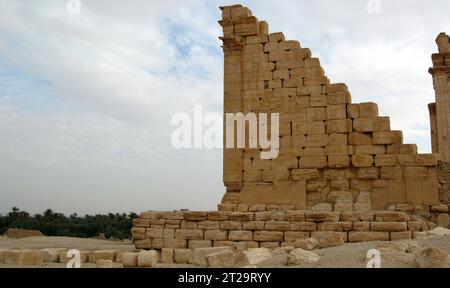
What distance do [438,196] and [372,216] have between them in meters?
2.90

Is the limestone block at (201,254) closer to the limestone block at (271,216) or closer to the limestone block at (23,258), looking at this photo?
the limestone block at (271,216)

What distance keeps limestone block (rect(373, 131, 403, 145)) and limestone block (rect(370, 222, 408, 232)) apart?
3.02 meters

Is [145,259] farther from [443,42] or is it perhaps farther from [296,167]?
[443,42]

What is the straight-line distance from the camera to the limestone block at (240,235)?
987cm

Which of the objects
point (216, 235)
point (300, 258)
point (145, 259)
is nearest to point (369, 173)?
point (216, 235)

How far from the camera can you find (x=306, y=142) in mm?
12133

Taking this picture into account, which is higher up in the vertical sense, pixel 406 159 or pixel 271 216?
pixel 406 159

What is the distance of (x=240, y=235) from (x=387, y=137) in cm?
425

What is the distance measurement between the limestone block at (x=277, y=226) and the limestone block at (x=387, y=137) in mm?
3417

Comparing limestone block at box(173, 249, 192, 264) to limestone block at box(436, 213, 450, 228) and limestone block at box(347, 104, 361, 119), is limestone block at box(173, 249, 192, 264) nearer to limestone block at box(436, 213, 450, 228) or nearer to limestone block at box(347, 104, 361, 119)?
limestone block at box(347, 104, 361, 119)

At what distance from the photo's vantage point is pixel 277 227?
9.66m

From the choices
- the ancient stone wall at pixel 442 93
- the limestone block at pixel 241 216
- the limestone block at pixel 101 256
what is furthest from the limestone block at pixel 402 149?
the ancient stone wall at pixel 442 93
